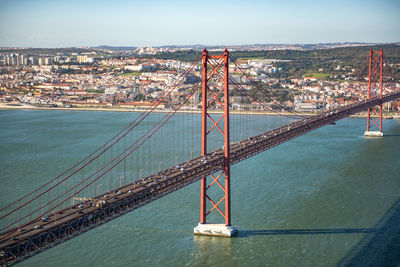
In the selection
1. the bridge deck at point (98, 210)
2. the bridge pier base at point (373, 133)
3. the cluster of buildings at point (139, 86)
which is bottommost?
the bridge pier base at point (373, 133)

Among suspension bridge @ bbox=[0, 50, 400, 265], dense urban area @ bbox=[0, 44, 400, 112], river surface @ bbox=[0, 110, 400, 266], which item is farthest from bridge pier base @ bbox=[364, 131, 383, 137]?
dense urban area @ bbox=[0, 44, 400, 112]

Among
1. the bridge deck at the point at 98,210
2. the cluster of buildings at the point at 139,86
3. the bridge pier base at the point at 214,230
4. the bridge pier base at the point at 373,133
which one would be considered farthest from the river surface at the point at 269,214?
the cluster of buildings at the point at 139,86

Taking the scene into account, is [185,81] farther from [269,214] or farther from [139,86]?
[269,214]

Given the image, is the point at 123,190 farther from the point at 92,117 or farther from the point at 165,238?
the point at 92,117

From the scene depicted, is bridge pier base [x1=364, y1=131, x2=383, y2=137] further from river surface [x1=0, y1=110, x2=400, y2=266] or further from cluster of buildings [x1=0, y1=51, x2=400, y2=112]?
cluster of buildings [x1=0, y1=51, x2=400, y2=112]

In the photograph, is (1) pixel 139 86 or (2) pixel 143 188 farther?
(1) pixel 139 86

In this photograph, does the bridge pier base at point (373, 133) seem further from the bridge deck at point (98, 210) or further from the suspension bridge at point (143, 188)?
the bridge deck at point (98, 210)

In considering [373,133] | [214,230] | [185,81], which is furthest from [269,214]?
[185,81]
